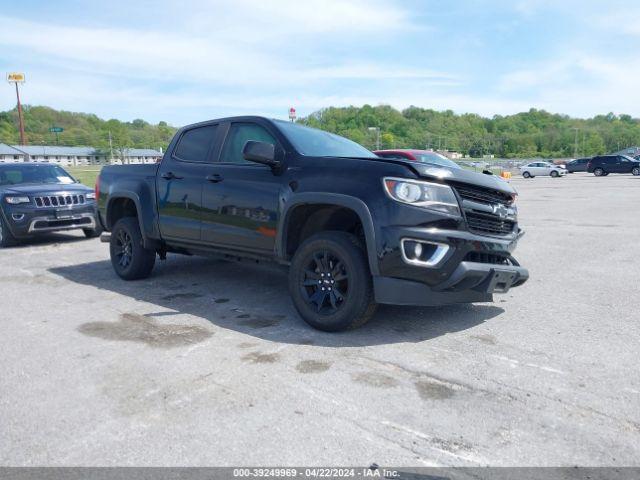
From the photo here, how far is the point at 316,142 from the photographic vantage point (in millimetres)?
5297

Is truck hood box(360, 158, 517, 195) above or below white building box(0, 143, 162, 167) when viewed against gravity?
below

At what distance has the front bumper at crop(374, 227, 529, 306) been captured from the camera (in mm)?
3975

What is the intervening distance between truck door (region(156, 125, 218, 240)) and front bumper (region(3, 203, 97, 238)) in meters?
4.36

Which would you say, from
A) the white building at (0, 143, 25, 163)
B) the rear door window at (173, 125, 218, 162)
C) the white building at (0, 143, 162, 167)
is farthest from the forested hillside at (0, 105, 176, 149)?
the rear door window at (173, 125, 218, 162)

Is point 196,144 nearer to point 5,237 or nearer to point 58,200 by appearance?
point 58,200

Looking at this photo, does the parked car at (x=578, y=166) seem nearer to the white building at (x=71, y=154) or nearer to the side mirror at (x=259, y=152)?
the side mirror at (x=259, y=152)

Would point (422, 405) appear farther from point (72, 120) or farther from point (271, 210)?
point (72, 120)

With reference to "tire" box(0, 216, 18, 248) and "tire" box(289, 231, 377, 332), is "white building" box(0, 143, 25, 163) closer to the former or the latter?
"tire" box(0, 216, 18, 248)

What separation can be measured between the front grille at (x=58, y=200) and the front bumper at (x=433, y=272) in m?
7.51

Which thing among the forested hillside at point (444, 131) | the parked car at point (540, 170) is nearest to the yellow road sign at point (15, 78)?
the forested hillside at point (444, 131)

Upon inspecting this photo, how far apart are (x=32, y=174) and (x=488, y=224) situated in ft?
30.7

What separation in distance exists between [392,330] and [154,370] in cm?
189

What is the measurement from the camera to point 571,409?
3.03 m

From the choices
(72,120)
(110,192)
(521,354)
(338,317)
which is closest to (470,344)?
(521,354)
